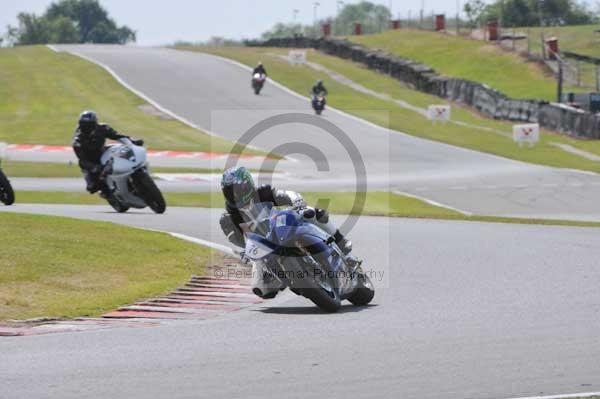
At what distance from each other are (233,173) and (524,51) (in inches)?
2463

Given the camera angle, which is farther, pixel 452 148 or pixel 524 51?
pixel 524 51

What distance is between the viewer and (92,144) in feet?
69.2

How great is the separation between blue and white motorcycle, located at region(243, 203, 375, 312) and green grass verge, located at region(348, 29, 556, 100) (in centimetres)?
5050

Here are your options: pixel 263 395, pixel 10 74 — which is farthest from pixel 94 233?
pixel 10 74

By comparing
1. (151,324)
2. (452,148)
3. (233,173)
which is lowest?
(452,148)

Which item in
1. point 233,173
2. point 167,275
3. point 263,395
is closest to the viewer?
point 263,395

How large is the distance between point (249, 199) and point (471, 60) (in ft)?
207

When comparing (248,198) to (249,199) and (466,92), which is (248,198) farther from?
(466,92)

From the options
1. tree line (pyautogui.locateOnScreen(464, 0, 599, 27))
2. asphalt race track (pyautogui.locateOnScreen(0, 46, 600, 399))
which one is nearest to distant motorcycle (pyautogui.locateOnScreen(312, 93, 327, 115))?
asphalt race track (pyautogui.locateOnScreen(0, 46, 600, 399))

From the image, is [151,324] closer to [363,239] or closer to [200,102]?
[363,239]

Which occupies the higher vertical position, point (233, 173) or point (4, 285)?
point (233, 173)

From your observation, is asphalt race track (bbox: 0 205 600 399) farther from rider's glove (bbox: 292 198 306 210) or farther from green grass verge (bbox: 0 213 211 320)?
green grass verge (bbox: 0 213 211 320)

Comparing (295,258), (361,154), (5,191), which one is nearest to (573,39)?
(361,154)

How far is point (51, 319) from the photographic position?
10.9 m
